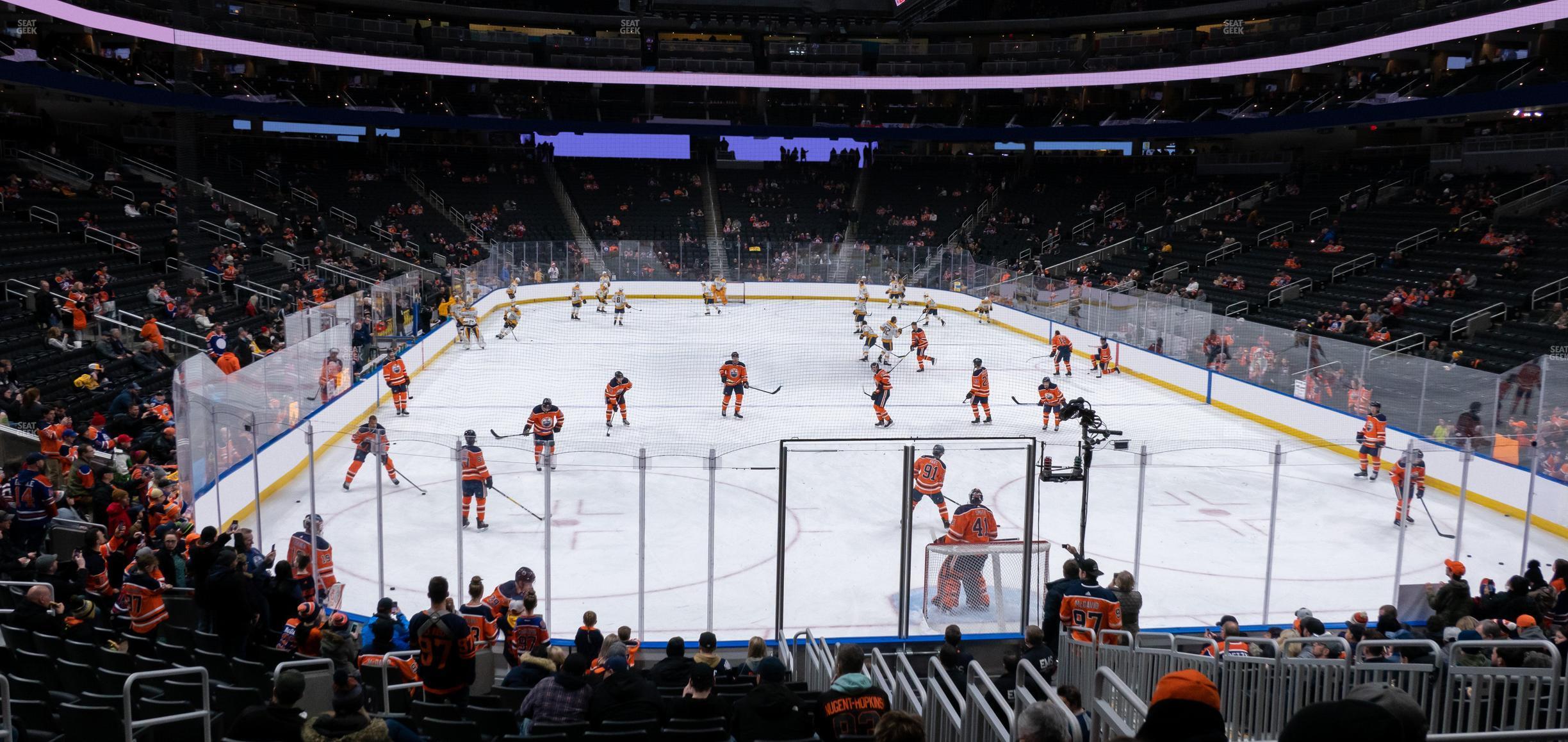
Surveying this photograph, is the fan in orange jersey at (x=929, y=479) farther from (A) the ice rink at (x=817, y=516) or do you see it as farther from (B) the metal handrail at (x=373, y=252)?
(B) the metal handrail at (x=373, y=252)

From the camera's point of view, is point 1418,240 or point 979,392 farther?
point 1418,240

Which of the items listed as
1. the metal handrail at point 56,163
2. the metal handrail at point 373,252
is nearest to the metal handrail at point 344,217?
the metal handrail at point 373,252

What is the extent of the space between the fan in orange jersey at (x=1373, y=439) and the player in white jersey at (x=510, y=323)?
58.8 ft

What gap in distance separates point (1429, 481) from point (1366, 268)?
11.9m

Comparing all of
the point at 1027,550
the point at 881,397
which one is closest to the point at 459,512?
the point at 1027,550

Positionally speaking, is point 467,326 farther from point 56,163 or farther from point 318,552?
point 318,552

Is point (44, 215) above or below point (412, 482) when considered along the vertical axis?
above

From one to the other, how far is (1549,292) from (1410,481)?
1141 centimetres

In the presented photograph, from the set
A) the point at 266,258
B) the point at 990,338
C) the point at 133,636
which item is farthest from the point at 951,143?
the point at 133,636

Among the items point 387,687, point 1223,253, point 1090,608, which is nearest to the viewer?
point 387,687

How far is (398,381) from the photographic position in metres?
15.7

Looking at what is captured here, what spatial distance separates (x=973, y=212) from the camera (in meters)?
39.5

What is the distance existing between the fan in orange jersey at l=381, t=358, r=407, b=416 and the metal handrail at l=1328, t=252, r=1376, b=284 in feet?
62.2

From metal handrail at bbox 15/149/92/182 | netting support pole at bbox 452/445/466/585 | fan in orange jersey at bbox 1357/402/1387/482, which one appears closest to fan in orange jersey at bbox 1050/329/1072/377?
fan in orange jersey at bbox 1357/402/1387/482
